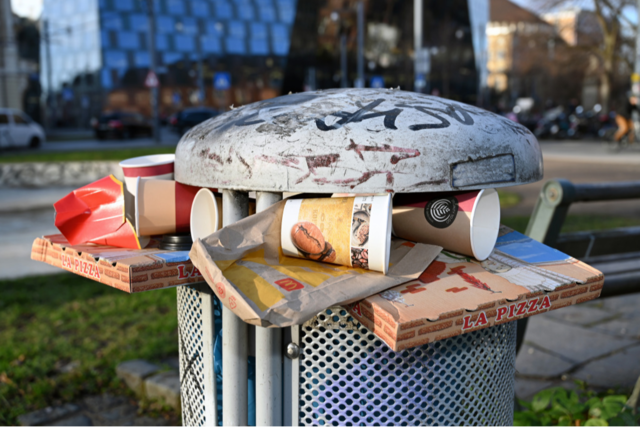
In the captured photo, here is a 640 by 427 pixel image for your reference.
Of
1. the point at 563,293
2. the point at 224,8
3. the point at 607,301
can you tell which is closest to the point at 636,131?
the point at 607,301

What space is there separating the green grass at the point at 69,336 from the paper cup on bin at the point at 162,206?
5.26ft

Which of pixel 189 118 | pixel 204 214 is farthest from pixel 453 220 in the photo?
pixel 189 118

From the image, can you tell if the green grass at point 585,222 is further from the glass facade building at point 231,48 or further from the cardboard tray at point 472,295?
the glass facade building at point 231,48

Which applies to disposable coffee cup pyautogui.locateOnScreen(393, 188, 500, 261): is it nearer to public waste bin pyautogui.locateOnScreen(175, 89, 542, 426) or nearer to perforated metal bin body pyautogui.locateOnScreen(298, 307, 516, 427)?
public waste bin pyautogui.locateOnScreen(175, 89, 542, 426)

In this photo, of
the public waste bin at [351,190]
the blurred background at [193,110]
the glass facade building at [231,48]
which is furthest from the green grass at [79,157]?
the glass facade building at [231,48]

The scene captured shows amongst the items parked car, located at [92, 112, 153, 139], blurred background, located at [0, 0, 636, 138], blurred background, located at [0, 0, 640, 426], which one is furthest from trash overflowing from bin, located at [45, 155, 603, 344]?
blurred background, located at [0, 0, 636, 138]

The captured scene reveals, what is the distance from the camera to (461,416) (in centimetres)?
126

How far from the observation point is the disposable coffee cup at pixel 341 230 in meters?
1.09

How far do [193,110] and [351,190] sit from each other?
2907 centimetres

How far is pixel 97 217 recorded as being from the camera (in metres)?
1.39

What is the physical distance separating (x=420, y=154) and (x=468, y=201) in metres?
0.18

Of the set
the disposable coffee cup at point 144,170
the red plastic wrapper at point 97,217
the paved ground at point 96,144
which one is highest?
→ the disposable coffee cup at point 144,170

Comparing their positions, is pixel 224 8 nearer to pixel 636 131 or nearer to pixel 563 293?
pixel 636 131

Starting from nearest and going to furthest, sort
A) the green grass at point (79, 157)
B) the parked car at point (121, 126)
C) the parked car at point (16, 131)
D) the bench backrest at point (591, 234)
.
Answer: the bench backrest at point (591, 234), the green grass at point (79, 157), the parked car at point (16, 131), the parked car at point (121, 126)
